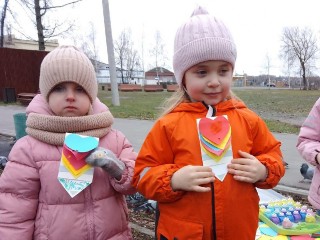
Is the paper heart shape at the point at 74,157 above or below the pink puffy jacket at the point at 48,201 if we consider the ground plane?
above

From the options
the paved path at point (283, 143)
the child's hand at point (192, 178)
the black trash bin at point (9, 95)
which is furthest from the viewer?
the black trash bin at point (9, 95)

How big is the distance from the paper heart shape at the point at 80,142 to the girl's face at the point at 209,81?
544 millimetres

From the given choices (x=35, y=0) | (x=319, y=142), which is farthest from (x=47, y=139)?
(x=35, y=0)

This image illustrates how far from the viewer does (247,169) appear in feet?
5.55

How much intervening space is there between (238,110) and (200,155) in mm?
323

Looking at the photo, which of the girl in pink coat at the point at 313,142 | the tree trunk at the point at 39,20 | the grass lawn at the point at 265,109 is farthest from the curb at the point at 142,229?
the tree trunk at the point at 39,20

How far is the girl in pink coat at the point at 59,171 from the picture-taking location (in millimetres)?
1880

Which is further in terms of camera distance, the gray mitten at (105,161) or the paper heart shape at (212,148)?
the gray mitten at (105,161)

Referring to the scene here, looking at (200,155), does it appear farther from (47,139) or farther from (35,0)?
(35,0)

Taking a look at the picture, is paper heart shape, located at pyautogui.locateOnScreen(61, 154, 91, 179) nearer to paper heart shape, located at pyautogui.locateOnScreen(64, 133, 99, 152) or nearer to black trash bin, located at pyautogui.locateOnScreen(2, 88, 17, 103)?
paper heart shape, located at pyautogui.locateOnScreen(64, 133, 99, 152)

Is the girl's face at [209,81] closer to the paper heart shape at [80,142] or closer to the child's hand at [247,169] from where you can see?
the child's hand at [247,169]

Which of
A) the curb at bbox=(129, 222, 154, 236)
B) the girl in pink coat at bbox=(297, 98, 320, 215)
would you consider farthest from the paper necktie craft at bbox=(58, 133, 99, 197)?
the curb at bbox=(129, 222, 154, 236)

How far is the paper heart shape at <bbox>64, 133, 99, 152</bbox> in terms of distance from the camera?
1858mm

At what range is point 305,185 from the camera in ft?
15.4
